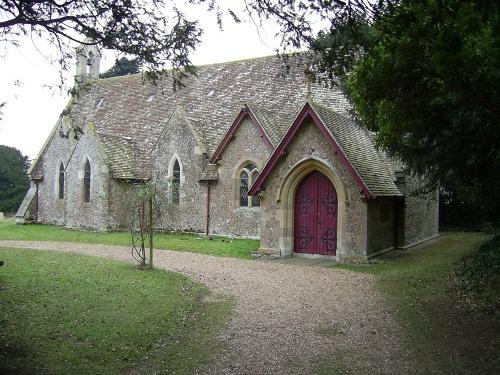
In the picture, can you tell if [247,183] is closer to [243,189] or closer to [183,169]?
[243,189]

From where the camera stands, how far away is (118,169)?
24891 millimetres

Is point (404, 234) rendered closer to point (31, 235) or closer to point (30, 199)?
point (31, 235)

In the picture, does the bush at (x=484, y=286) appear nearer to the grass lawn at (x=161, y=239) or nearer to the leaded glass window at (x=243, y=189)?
the grass lawn at (x=161, y=239)

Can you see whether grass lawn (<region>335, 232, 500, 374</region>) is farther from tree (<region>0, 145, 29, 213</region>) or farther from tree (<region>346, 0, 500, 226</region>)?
tree (<region>0, 145, 29, 213</region>)

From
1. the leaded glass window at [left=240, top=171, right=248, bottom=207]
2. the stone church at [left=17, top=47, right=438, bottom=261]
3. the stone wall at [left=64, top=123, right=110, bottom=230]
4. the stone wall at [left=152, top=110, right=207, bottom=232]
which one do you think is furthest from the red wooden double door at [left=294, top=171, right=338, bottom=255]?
the stone wall at [left=64, top=123, right=110, bottom=230]

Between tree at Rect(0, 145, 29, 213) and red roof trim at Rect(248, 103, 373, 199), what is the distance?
31206 millimetres

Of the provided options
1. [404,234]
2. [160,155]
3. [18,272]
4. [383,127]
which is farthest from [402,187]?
[18,272]

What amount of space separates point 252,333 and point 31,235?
60.9 ft

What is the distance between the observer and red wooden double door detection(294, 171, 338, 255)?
16688 mm

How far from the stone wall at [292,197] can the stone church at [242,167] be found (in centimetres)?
3

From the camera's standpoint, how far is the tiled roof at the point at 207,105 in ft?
76.8

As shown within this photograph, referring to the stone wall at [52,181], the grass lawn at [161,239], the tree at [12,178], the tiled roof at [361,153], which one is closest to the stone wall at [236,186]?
the grass lawn at [161,239]

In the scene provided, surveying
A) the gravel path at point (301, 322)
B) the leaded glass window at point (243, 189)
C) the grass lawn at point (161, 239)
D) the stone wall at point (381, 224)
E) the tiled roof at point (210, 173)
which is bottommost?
the gravel path at point (301, 322)

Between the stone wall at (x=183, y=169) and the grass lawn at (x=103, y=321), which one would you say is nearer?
the grass lawn at (x=103, y=321)
